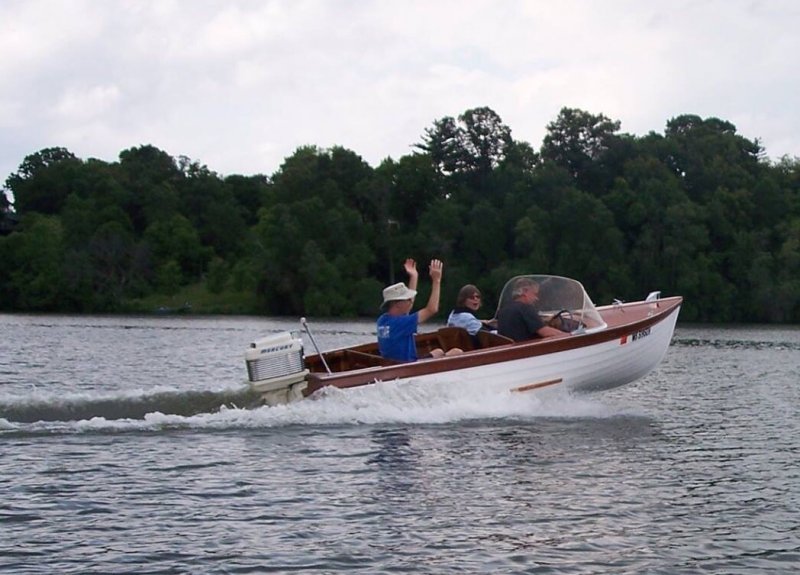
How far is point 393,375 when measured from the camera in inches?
570

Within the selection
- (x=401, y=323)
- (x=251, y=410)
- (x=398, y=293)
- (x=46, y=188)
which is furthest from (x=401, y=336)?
(x=46, y=188)

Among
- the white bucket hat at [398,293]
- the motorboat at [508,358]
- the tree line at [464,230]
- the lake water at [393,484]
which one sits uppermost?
the tree line at [464,230]

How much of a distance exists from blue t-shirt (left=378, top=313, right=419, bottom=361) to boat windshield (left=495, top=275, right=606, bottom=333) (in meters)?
1.96

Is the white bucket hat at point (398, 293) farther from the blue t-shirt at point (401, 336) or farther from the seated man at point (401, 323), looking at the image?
the blue t-shirt at point (401, 336)

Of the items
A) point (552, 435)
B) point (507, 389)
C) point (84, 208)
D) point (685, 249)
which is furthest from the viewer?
point (84, 208)

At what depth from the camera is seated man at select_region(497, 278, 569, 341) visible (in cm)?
1591

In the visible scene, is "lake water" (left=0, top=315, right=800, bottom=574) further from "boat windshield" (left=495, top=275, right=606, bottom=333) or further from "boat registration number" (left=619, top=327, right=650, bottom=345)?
"boat windshield" (left=495, top=275, right=606, bottom=333)

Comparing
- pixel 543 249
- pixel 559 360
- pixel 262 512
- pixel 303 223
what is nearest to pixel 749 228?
pixel 543 249

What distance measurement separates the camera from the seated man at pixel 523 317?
1591cm

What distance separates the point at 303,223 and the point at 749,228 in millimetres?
33766

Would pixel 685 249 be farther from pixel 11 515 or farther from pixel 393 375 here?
pixel 11 515

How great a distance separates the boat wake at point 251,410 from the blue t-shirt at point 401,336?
0.56m

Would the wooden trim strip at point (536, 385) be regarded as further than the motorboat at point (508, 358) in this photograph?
Yes

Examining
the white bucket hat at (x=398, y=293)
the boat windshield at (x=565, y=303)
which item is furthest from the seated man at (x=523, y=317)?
the white bucket hat at (x=398, y=293)
